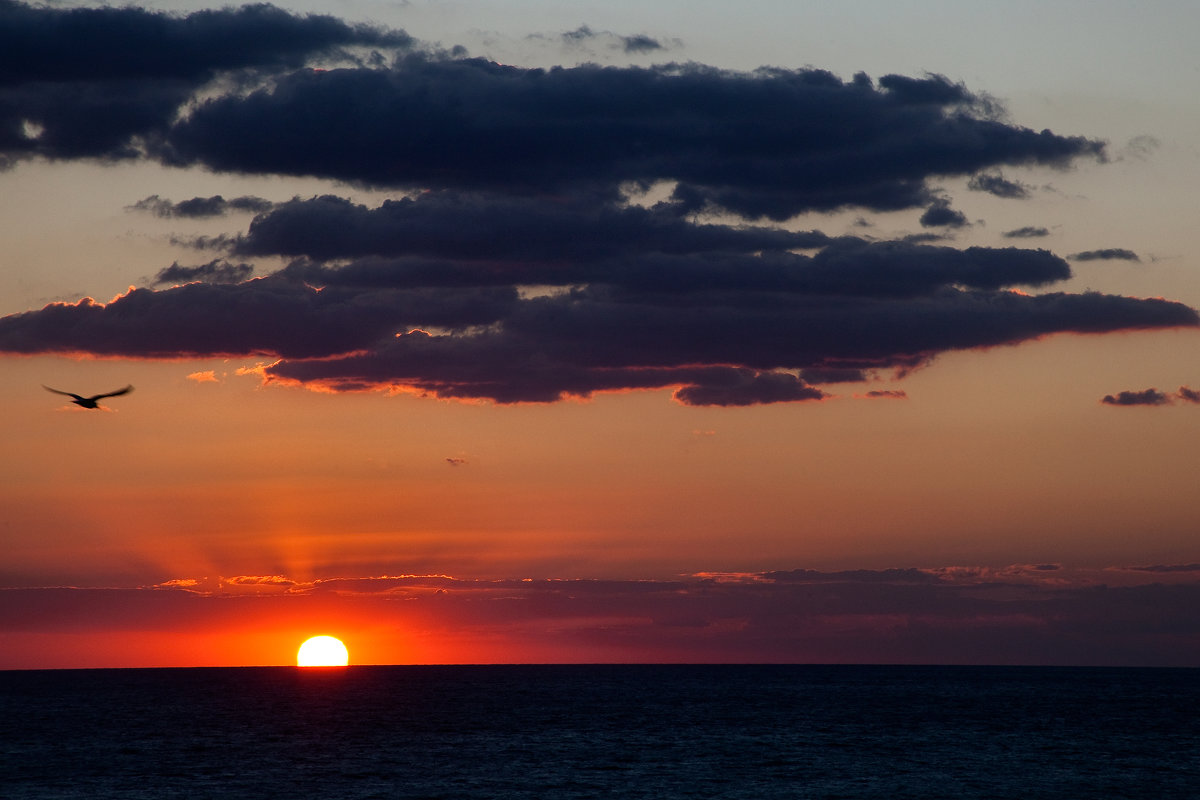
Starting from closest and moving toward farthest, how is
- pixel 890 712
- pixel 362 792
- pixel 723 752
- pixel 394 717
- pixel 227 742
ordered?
pixel 362 792, pixel 723 752, pixel 227 742, pixel 394 717, pixel 890 712

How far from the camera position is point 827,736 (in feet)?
471

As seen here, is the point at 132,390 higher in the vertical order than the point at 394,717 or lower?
higher

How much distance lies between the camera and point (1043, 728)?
159750mm

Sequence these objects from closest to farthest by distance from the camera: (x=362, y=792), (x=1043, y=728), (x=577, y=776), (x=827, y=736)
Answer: (x=362, y=792)
(x=577, y=776)
(x=827, y=736)
(x=1043, y=728)

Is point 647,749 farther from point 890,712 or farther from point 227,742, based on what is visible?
point 890,712

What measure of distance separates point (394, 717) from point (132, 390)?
12514cm

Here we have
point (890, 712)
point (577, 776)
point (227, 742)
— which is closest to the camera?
point (577, 776)

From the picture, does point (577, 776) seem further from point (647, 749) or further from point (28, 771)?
point (28, 771)

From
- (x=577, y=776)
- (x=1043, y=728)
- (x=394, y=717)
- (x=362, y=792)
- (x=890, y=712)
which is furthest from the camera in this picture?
(x=890, y=712)

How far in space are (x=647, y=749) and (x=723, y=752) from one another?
7.20m

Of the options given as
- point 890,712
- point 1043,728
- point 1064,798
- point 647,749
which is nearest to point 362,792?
point 647,749

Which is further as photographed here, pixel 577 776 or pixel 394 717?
pixel 394 717

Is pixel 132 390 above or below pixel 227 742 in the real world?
above

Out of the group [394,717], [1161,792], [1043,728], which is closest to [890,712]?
[1043,728]
